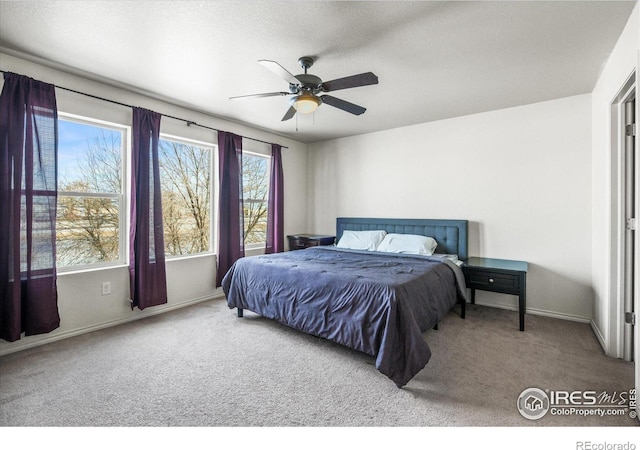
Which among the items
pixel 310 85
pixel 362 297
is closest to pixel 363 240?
pixel 362 297

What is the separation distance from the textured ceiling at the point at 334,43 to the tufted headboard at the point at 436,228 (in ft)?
5.22

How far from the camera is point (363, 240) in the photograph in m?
4.38

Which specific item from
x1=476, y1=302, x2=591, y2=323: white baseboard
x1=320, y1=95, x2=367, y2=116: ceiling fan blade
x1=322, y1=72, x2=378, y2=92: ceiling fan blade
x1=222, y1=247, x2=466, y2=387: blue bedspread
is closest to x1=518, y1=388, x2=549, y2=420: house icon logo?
x1=222, y1=247, x2=466, y2=387: blue bedspread

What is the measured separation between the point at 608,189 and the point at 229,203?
4.15 metres

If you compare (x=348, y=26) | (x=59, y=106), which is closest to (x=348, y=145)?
(x=348, y=26)

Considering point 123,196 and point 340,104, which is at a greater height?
point 340,104

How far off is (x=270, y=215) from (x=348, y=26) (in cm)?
324

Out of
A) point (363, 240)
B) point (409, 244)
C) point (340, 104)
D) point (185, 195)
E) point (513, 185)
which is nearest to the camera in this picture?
point (340, 104)

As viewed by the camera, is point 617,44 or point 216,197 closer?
point 617,44

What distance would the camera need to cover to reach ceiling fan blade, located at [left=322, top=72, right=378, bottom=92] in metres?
2.15

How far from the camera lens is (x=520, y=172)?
3.64m

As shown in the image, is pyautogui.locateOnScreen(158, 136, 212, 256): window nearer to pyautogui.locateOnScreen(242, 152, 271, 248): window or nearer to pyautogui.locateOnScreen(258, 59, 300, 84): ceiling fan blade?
pyautogui.locateOnScreen(242, 152, 271, 248): window

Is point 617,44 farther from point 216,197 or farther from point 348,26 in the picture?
point 216,197

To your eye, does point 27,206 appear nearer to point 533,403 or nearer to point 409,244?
point 409,244
